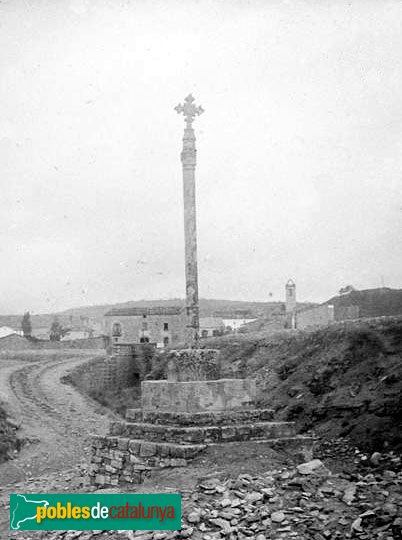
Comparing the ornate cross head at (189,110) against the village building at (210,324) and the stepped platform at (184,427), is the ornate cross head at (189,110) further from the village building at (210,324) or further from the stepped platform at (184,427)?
the village building at (210,324)

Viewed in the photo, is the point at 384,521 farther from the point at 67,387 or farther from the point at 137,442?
the point at 67,387

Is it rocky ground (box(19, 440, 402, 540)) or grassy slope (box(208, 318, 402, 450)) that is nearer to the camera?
rocky ground (box(19, 440, 402, 540))

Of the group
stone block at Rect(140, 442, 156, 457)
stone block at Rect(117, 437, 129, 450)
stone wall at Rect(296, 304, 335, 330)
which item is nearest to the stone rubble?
stone block at Rect(140, 442, 156, 457)

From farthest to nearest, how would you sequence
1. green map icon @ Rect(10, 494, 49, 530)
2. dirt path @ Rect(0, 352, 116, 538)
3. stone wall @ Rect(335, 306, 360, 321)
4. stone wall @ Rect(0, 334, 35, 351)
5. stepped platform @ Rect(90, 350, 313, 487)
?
1. stone wall @ Rect(0, 334, 35, 351)
2. stone wall @ Rect(335, 306, 360, 321)
3. dirt path @ Rect(0, 352, 116, 538)
4. stepped platform @ Rect(90, 350, 313, 487)
5. green map icon @ Rect(10, 494, 49, 530)

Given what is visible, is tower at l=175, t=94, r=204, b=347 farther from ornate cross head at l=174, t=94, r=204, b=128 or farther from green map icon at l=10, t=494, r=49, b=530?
green map icon at l=10, t=494, r=49, b=530

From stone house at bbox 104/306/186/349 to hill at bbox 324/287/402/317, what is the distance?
87.2ft

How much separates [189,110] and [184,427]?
5506mm

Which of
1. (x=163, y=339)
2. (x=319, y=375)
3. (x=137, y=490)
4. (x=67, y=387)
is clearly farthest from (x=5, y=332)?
(x=137, y=490)

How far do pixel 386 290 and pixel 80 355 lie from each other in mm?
17259

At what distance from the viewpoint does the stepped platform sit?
30.6ft

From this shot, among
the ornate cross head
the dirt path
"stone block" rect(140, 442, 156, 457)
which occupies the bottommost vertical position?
the dirt path

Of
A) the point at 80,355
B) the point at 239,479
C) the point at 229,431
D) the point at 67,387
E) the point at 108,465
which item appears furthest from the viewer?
the point at 80,355

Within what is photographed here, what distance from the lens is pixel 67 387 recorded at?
81.6 ft

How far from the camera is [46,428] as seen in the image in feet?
59.1
